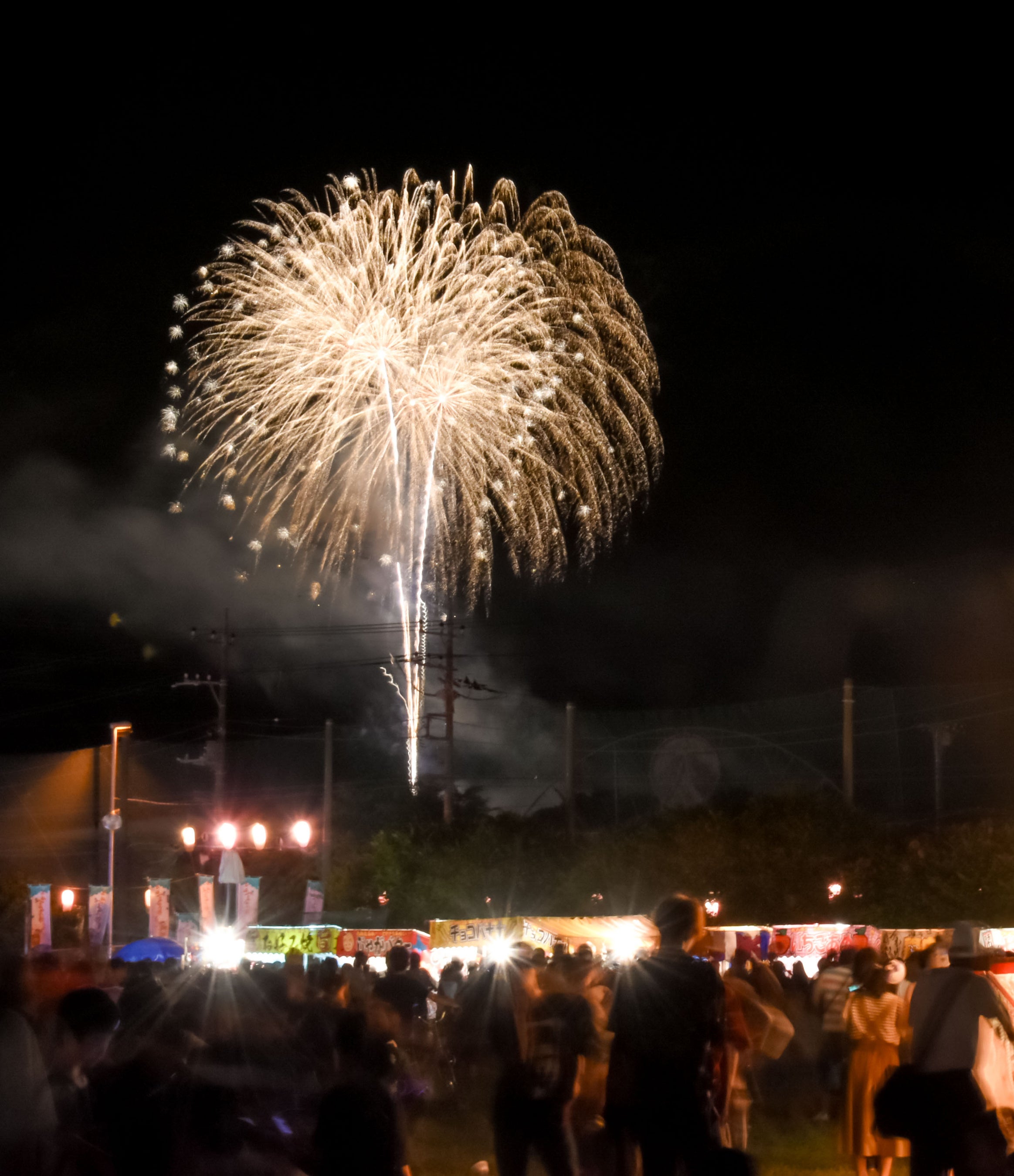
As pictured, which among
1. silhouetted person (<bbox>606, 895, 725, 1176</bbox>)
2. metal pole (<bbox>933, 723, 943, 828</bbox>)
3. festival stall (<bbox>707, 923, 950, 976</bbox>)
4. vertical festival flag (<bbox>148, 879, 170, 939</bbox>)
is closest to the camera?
silhouetted person (<bbox>606, 895, 725, 1176</bbox>)

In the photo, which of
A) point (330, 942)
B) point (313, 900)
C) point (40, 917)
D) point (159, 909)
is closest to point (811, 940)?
point (330, 942)

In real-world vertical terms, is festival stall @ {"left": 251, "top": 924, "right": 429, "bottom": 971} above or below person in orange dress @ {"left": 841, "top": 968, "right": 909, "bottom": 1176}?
below

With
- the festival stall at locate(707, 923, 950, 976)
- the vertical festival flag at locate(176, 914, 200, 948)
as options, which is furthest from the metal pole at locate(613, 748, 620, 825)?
the festival stall at locate(707, 923, 950, 976)

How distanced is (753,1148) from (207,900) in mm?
27843

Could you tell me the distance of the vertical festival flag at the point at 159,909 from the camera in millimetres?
36719

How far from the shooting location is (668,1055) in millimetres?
5449

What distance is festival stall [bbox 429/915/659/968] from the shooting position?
2188cm

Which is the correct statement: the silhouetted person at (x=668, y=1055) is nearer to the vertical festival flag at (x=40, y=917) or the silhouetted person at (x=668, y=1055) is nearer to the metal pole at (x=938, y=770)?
the vertical festival flag at (x=40, y=917)

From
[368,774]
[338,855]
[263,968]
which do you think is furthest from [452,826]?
[263,968]

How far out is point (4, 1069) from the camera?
4.50m

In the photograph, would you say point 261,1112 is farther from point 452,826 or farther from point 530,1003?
point 452,826

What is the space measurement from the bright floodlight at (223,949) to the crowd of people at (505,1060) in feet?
44.2

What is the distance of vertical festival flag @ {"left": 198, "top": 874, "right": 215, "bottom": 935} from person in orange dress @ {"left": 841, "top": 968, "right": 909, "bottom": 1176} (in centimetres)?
2623

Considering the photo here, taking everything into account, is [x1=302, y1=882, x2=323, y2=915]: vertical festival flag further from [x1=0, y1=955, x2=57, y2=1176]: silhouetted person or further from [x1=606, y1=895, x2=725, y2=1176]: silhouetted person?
[x1=0, y1=955, x2=57, y2=1176]: silhouetted person
